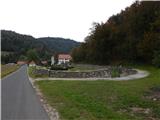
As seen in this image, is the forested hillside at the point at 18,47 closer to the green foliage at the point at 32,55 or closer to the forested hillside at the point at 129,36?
the green foliage at the point at 32,55

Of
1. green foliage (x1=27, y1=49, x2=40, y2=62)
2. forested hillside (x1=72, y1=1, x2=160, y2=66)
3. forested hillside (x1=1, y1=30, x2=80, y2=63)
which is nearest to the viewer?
forested hillside (x1=72, y1=1, x2=160, y2=66)

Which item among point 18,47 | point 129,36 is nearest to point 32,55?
point 18,47

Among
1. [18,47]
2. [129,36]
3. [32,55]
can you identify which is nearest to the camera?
[129,36]

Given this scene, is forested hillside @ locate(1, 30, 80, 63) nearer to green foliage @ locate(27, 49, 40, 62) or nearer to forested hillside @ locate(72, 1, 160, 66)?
green foliage @ locate(27, 49, 40, 62)

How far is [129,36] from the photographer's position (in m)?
59.1

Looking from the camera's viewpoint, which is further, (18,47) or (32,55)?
(18,47)

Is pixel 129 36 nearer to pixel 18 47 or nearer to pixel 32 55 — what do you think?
pixel 32 55

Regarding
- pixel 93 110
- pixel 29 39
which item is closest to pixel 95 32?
pixel 93 110

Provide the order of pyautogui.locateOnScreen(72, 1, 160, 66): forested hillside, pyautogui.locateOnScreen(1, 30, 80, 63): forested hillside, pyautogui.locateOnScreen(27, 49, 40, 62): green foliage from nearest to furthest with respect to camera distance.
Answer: pyautogui.locateOnScreen(72, 1, 160, 66): forested hillside < pyautogui.locateOnScreen(1, 30, 80, 63): forested hillside < pyautogui.locateOnScreen(27, 49, 40, 62): green foliage

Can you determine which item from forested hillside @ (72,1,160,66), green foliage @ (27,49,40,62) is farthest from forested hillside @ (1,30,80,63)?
forested hillside @ (72,1,160,66)

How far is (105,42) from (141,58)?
12376 millimetres

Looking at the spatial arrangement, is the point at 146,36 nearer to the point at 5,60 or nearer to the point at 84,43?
the point at 84,43

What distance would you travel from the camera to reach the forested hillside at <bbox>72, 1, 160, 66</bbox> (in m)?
50.2

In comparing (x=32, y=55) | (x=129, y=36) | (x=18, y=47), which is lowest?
(x=32, y=55)
